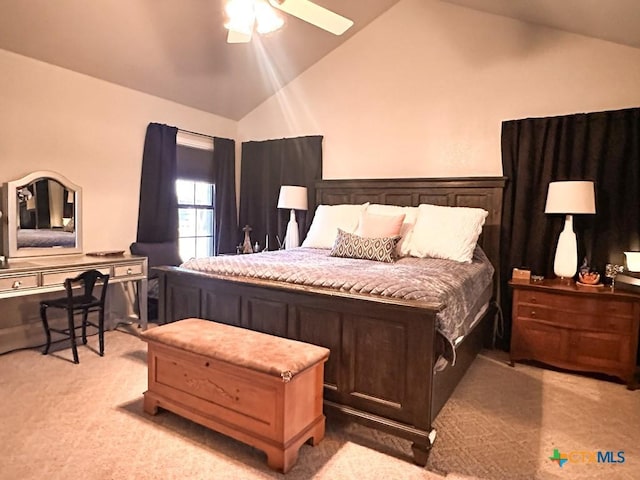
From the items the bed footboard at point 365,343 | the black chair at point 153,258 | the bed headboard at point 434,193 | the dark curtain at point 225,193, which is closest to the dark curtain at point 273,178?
the dark curtain at point 225,193

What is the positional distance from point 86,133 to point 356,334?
3.30 meters

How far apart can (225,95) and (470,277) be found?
141 inches

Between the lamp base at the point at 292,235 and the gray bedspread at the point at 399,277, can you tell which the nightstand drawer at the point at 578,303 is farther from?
the lamp base at the point at 292,235

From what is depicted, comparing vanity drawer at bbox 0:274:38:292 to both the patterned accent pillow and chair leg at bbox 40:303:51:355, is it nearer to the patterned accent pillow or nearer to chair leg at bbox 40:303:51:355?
chair leg at bbox 40:303:51:355

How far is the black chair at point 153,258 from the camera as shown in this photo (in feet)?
13.6

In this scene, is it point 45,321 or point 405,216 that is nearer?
point 45,321

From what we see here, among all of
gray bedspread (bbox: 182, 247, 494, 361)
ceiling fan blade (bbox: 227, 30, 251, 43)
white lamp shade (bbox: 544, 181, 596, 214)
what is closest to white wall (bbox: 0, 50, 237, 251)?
gray bedspread (bbox: 182, 247, 494, 361)

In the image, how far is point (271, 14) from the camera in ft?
7.82

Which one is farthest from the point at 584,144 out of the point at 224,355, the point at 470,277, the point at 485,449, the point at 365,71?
the point at 224,355

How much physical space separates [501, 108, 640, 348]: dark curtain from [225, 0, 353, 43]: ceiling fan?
197 centimetres

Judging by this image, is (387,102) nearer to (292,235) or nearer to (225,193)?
(292,235)

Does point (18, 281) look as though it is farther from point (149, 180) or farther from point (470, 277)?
point (470, 277)

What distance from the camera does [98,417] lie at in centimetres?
227

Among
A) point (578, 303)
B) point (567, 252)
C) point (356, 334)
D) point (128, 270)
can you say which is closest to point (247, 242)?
point (128, 270)
